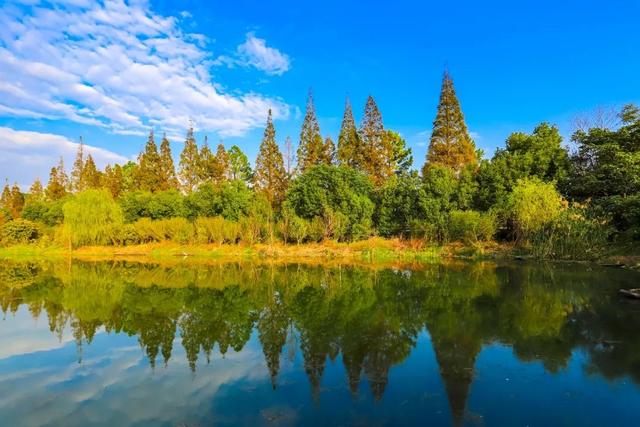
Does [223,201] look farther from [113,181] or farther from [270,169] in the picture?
[113,181]

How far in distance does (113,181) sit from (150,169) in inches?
315

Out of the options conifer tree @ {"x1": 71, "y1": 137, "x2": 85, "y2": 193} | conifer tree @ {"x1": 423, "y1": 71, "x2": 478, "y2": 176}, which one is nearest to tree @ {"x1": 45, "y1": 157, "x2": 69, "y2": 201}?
conifer tree @ {"x1": 71, "y1": 137, "x2": 85, "y2": 193}

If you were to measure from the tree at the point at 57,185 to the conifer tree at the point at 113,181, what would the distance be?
26.4ft

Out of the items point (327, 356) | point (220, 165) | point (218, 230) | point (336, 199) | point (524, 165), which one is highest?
point (220, 165)

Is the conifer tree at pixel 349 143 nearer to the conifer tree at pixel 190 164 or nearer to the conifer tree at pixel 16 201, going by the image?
the conifer tree at pixel 190 164

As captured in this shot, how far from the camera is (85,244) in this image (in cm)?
3803

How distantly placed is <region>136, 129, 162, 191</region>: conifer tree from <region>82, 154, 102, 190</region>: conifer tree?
9285 millimetres

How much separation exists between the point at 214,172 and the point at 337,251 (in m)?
25.3

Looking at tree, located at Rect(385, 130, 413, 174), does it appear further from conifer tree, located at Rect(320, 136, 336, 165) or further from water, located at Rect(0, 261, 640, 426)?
water, located at Rect(0, 261, 640, 426)

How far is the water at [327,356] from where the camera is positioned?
5574 mm

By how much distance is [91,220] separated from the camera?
36469mm

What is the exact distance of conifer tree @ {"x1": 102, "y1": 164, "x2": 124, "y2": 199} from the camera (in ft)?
176

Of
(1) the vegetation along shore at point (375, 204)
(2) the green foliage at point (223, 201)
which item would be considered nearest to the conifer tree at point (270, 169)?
(1) the vegetation along shore at point (375, 204)

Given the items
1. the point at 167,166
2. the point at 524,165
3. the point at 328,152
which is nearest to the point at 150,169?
the point at 167,166
